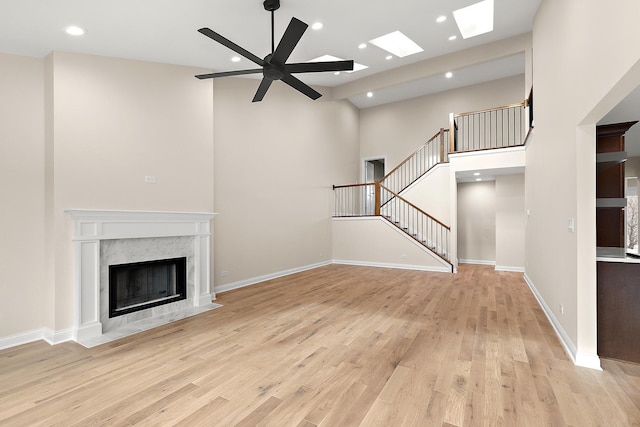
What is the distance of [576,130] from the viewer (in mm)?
2666

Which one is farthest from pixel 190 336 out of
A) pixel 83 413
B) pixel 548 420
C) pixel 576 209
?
pixel 576 209

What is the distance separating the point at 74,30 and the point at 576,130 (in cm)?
499

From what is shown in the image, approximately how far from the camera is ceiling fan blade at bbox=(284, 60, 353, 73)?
10.4 feet

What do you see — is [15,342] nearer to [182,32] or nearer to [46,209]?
[46,209]

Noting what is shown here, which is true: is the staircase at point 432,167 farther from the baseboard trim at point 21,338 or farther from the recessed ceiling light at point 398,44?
the baseboard trim at point 21,338

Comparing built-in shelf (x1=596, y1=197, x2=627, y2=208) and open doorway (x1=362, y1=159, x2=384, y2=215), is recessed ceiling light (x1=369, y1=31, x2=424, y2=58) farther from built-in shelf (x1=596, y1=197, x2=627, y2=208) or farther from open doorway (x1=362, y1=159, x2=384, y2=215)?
open doorway (x1=362, y1=159, x2=384, y2=215)

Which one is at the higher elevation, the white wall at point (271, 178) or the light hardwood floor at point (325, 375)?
the white wall at point (271, 178)

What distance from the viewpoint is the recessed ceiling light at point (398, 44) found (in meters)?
5.67

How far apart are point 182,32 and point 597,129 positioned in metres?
4.58

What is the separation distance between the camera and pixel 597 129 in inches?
113

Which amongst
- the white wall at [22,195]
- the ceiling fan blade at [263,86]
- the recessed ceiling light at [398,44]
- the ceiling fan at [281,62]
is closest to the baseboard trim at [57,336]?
the white wall at [22,195]

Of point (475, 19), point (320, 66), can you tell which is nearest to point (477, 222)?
point (475, 19)

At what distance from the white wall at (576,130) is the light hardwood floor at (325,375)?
1.42 feet

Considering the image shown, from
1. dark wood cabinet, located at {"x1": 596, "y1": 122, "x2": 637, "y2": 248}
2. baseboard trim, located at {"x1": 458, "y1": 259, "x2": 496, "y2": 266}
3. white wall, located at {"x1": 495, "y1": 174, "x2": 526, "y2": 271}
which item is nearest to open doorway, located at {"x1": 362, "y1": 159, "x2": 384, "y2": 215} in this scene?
baseboard trim, located at {"x1": 458, "y1": 259, "x2": 496, "y2": 266}
